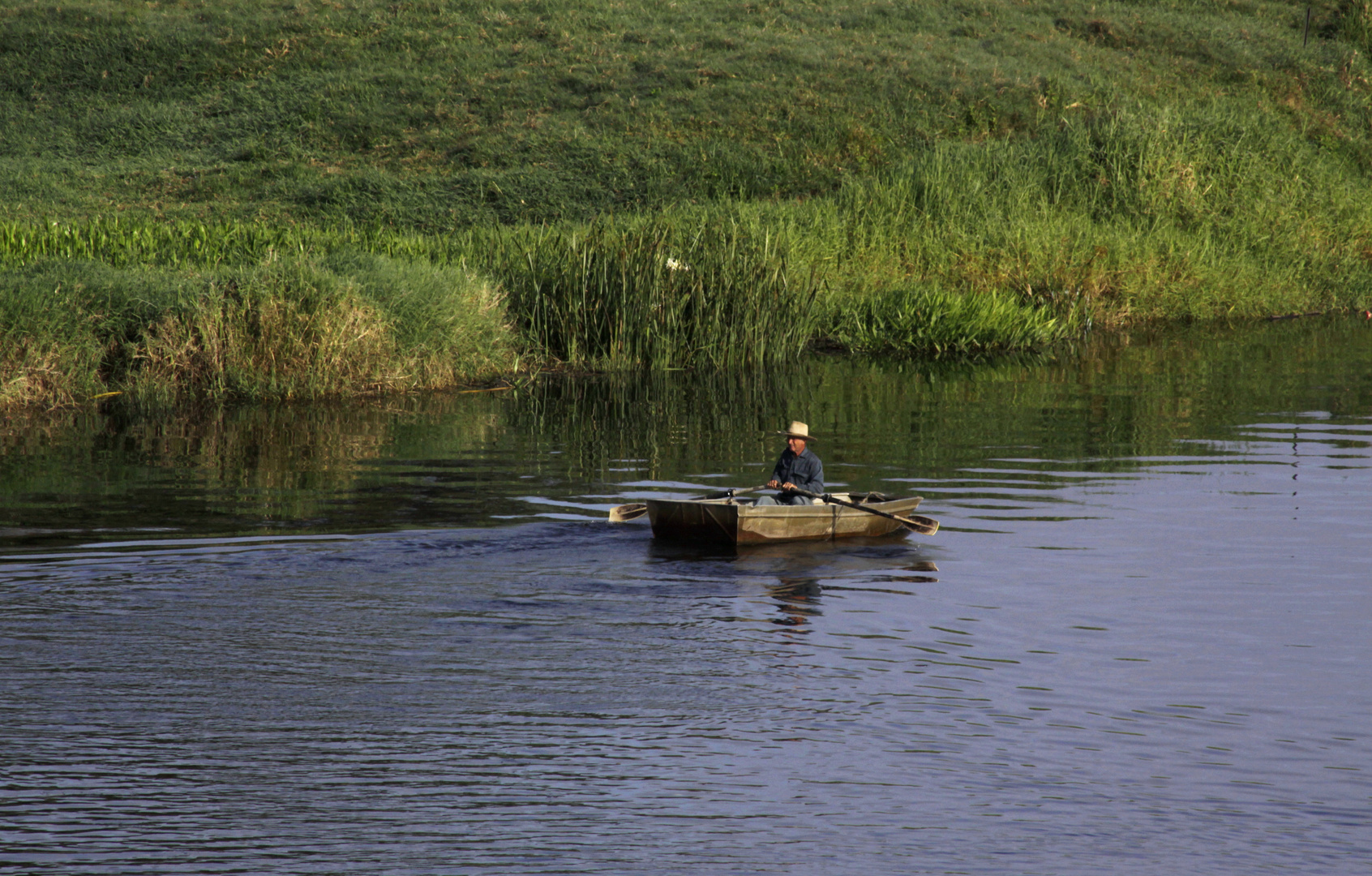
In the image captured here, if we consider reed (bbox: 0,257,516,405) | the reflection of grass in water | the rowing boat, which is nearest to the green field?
reed (bbox: 0,257,516,405)

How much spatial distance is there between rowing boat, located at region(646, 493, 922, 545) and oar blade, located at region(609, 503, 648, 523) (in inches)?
8.1

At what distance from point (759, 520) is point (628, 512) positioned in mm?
1434

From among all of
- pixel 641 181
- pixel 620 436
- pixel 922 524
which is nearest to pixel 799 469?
pixel 922 524

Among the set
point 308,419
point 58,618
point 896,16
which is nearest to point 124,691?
point 58,618

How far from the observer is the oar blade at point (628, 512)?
560 inches

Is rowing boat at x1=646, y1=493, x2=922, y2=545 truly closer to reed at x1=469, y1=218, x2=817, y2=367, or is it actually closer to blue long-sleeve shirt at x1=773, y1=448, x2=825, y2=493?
blue long-sleeve shirt at x1=773, y1=448, x2=825, y2=493

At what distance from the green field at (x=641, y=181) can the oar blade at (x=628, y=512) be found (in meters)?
10.3

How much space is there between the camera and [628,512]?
14344 mm

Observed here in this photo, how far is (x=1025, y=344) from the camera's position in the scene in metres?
32.8

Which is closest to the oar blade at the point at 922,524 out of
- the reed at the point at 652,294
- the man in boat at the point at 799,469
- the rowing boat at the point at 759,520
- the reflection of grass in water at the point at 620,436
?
the rowing boat at the point at 759,520

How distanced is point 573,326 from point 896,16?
40009mm

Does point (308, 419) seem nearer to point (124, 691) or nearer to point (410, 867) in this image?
point (124, 691)

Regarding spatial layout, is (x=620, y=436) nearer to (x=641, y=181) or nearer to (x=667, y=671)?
(x=667, y=671)

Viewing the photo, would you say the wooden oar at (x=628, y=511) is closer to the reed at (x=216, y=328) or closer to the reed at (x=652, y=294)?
the reed at (x=216, y=328)
